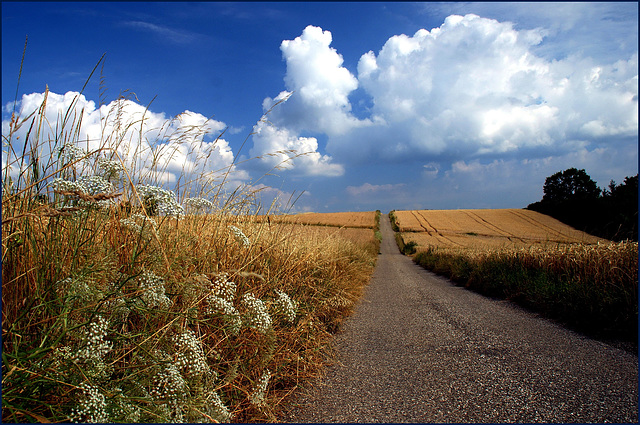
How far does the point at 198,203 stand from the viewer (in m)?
3.18

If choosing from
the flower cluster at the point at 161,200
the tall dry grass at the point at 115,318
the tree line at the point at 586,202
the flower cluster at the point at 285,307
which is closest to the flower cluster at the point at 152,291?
the tall dry grass at the point at 115,318

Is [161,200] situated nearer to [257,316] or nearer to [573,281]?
[257,316]

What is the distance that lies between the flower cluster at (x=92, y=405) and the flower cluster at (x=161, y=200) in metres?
1.07

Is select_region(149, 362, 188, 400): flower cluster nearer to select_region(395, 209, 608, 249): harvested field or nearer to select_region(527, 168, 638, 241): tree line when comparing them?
select_region(527, 168, 638, 241): tree line

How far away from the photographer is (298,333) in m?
3.30

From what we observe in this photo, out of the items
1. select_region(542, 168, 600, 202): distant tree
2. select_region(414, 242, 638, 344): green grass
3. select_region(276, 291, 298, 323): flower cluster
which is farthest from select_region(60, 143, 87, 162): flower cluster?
select_region(542, 168, 600, 202): distant tree

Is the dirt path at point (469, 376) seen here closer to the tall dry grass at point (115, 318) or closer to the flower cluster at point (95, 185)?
the tall dry grass at point (115, 318)

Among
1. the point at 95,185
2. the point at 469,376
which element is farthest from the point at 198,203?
the point at 469,376

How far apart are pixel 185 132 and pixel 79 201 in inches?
56.6

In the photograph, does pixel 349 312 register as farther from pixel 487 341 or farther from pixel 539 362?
pixel 539 362

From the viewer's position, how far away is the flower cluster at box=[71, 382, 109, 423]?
1499 millimetres

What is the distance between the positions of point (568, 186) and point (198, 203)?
8059 centimetres

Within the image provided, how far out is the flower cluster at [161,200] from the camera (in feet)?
7.36

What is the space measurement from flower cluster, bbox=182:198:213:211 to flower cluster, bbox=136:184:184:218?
2.05 ft
